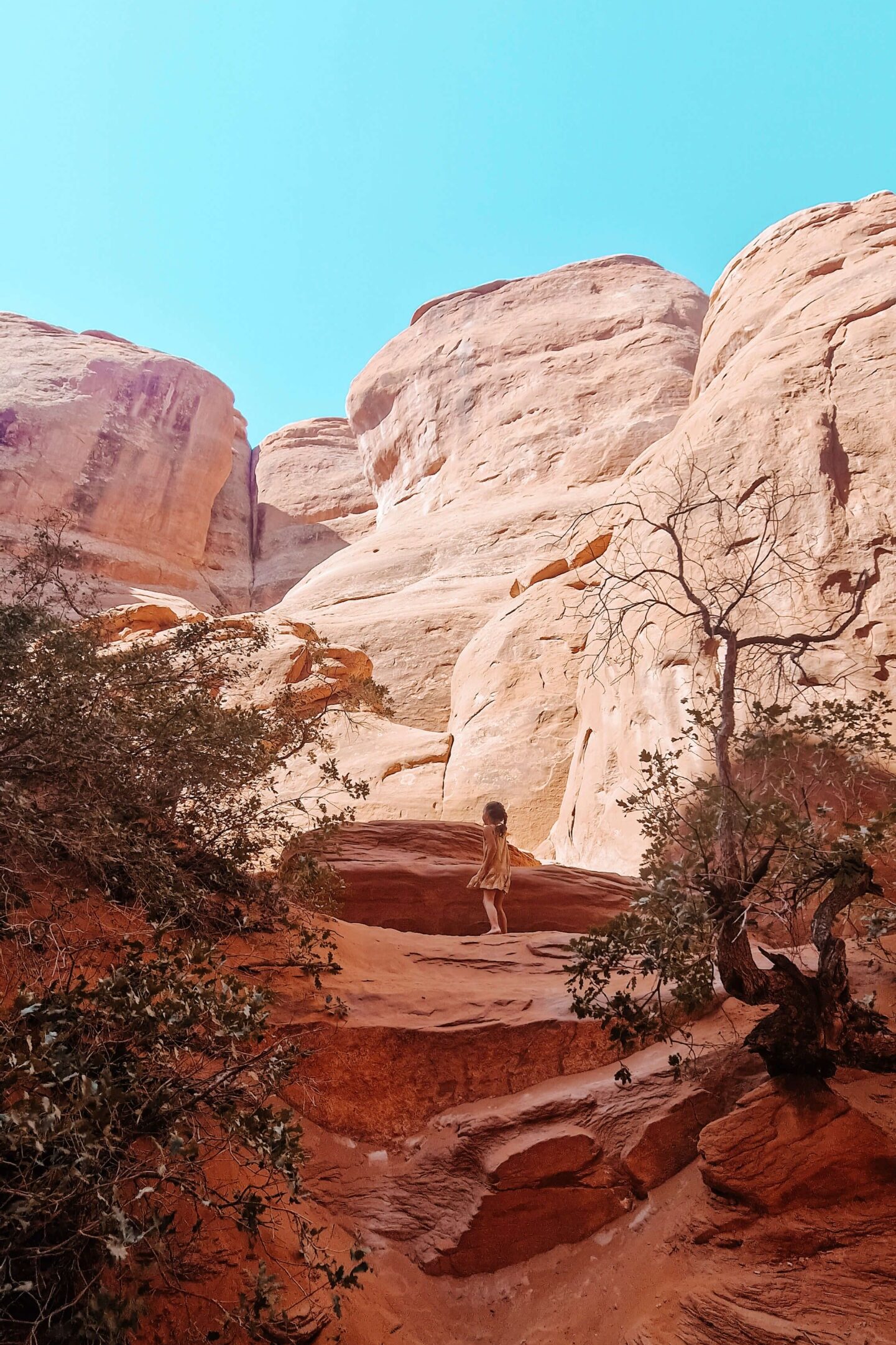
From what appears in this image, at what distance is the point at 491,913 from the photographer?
35.1ft

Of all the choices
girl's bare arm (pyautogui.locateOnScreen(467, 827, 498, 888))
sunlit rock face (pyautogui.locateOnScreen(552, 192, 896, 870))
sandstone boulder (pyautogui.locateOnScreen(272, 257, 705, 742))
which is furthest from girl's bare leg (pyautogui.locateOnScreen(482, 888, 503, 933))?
sandstone boulder (pyautogui.locateOnScreen(272, 257, 705, 742))

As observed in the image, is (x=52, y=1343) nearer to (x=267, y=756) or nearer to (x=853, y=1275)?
(x=853, y=1275)

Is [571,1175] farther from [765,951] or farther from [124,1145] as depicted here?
[124,1145]

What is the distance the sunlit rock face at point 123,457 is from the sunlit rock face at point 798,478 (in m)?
28.0

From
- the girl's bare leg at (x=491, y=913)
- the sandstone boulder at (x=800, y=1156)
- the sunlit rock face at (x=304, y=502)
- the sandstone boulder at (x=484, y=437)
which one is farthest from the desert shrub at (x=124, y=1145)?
the sunlit rock face at (x=304, y=502)

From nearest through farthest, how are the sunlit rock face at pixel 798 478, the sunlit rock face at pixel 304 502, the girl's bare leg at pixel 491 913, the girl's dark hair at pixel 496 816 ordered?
the girl's bare leg at pixel 491 913 → the girl's dark hair at pixel 496 816 → the sunlit rock face at pixel 798 478 → the sunlit rock face at pixel 304 502

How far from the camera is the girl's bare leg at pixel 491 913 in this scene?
1060 cm

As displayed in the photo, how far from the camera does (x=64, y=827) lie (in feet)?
22.1

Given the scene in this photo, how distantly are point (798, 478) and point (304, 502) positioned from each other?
4193 centimetres

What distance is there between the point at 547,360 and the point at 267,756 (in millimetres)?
36570

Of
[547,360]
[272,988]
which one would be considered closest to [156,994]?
[272,988]

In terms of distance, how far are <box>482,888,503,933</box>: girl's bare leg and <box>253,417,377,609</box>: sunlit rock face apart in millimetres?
36847

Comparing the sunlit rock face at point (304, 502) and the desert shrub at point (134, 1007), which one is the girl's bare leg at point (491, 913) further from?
the sunlit rock face at point (304, 502)

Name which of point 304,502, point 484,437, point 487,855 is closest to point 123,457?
point 304,502
